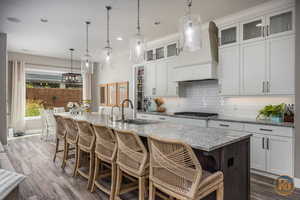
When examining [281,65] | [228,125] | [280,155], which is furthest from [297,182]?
[281,65]

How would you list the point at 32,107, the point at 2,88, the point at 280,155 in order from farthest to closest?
the point at 32,107, the point at 2,88, the point at 280,155

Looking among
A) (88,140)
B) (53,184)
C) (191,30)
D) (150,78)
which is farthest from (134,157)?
(150,78)

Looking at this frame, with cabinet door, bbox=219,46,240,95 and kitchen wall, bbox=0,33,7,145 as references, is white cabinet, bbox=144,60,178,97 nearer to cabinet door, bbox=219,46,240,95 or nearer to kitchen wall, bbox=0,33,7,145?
cabinet door, bbox=219,46,240,95

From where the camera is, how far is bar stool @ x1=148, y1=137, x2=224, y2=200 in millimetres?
1282

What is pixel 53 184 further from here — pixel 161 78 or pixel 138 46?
pixel 161 78

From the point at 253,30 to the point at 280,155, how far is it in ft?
7.06

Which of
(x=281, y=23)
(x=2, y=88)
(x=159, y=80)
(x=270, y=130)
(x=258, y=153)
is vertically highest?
(x=281, y=23)

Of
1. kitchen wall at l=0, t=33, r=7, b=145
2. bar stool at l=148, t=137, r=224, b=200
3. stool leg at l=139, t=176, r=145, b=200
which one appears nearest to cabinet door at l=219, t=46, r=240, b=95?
bar stool at l=148, t=137, r=224, b=200

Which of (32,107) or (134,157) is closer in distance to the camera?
(134,157)

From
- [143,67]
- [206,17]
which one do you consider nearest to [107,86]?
[143,67]

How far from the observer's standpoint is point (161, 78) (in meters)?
4.90

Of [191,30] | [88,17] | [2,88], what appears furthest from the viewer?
[2,88]

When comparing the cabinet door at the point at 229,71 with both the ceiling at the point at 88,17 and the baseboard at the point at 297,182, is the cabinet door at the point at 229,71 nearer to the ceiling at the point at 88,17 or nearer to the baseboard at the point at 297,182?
the ceiling at the point at 88,17

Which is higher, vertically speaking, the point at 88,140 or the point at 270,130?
the point at 270,130
